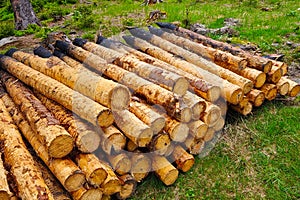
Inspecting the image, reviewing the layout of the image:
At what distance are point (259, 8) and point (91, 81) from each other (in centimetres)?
904

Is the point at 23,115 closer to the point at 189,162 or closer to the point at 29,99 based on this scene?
the point at 29,99

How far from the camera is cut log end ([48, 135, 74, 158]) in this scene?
3.98 m

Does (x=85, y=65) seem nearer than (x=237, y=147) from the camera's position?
No

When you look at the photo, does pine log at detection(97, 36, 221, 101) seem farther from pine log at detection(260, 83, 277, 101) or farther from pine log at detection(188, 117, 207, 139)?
pine log at detection(260, 83, 277, 101)

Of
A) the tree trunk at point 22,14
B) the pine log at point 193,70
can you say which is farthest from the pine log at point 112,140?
the tree trunk at point 22,14

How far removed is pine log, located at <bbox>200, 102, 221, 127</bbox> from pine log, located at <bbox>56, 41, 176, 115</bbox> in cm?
66

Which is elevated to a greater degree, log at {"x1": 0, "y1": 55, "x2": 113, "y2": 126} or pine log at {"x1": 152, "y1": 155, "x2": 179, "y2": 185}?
log at {"x1": 0, "y1": 55, "x2": 113, "y2": 126}

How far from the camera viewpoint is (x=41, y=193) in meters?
3.71

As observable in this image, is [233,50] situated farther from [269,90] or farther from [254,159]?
[254,159]

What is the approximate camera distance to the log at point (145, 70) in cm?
500

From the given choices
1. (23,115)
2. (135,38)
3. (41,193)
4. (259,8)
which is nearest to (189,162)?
(41,193)

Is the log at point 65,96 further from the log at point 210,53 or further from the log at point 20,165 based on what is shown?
the log at point 210,53

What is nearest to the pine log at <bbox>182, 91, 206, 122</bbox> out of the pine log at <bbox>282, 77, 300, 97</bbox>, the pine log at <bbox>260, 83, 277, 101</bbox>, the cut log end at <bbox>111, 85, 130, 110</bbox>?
the cut log end at <bbox>111, 85, 130, 110</bbox>

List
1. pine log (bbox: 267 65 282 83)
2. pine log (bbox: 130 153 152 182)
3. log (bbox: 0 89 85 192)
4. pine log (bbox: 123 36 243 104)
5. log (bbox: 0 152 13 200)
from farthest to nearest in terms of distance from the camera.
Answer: pine log (bbox: 267 65 282 83) → pine log (bbox: 123 36 243 104) → pine log (bbox: 130 153 152 182) → log (bbox: 0 89 85 192) → log (bbox: 0 152 13 200)
